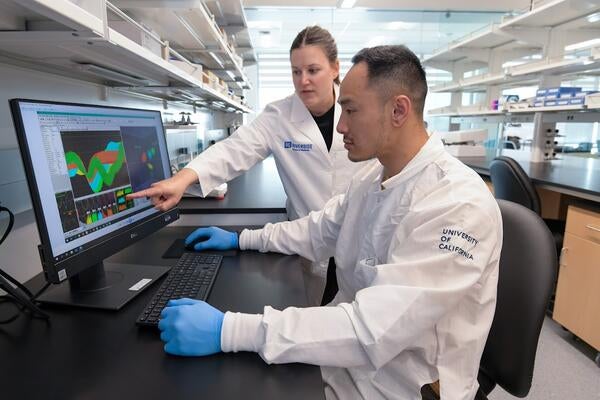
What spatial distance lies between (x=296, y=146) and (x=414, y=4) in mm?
4264

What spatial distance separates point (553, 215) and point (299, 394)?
282cm

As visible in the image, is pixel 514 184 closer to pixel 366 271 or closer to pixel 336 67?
pixel 336 67

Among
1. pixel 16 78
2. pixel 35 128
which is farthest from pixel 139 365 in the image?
pixel 16 78

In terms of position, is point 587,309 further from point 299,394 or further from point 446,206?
point 299,394

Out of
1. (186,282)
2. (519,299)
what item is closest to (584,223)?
(519,299)

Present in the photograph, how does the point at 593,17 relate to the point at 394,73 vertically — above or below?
above

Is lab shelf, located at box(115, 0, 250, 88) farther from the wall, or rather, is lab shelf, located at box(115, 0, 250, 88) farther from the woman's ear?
the woman's ear

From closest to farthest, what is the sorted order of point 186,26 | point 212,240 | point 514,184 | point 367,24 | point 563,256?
point 212,240, point 186,26, point 563,256, point 514,184, point 367,24

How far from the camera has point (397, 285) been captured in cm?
70

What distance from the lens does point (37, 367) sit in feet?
2.10

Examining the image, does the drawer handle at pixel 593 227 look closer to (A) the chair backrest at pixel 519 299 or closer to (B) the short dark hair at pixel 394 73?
(A) the chair backrest at pixel 519 299

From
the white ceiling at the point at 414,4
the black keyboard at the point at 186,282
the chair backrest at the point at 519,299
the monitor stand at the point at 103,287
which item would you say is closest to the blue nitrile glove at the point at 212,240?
the black keyboard at the point at 186,282

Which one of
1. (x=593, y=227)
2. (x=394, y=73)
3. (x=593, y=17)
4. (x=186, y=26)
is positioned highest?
(x=593, y=17)

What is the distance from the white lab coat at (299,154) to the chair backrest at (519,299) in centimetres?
77
